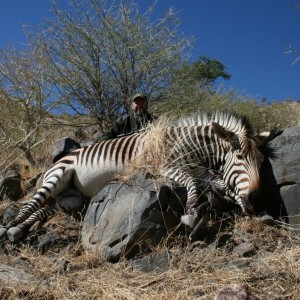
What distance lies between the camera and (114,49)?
903 centimetres

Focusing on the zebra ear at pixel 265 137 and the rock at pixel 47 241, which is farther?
the zebra ear at pixel 265 137

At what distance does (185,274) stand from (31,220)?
2.44 m

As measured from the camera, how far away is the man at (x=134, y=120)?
23.6 ft

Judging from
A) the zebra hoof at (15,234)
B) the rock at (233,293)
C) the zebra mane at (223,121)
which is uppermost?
the zebra mane at (223,121)

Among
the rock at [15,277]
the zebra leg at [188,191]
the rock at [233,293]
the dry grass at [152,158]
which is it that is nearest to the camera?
the rock at [233,293]

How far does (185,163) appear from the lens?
5.54 metres

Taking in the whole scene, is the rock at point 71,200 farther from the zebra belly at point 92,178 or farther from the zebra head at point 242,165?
the zebra head at point 242,165

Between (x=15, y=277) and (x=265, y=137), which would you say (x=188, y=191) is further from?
(x=15, y=277)

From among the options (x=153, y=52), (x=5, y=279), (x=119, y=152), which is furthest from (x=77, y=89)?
(x=5, y=279)

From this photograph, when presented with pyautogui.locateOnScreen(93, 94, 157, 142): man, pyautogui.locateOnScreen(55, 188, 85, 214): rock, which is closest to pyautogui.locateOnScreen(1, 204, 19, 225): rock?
pyautogui.locateOnScreen(55, 188, 85, 214): rock

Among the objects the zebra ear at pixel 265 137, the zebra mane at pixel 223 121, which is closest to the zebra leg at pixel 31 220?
the zebra mane at pixel 223 121

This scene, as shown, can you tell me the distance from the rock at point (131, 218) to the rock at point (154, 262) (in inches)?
5.6

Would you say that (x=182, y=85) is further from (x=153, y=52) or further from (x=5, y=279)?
(x=5, y=279)

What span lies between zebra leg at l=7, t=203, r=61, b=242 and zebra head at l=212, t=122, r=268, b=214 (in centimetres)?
225
